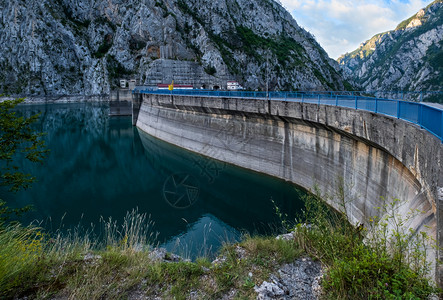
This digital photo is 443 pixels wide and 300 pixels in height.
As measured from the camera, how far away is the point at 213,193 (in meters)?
21.0

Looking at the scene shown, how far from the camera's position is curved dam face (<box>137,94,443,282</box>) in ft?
24.0

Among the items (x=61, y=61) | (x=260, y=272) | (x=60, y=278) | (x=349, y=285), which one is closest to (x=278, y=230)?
(x=260, y=272)

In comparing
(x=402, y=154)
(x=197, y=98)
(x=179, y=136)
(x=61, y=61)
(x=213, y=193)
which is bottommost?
(x=213, y=193)

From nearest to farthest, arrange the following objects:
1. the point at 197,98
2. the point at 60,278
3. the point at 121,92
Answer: the point at 60,278
the point at 197,98
the point at 121,92

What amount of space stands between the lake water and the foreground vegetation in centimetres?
378

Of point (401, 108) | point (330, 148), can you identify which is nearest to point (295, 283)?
point (401, 108)

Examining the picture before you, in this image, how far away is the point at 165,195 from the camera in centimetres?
2073

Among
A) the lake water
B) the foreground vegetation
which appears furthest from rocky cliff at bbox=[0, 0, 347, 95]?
the foreground vegetation

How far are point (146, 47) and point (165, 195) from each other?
9015 cm

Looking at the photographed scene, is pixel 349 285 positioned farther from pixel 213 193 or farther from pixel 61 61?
pixel 61 61

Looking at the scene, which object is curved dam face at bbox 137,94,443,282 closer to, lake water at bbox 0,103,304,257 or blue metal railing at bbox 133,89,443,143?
blue metal railing at bbox 133,89,443,143

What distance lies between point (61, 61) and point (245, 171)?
12155 centimetres

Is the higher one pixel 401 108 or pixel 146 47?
pixel 146 47

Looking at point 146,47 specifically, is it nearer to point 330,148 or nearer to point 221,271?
point 330,148
